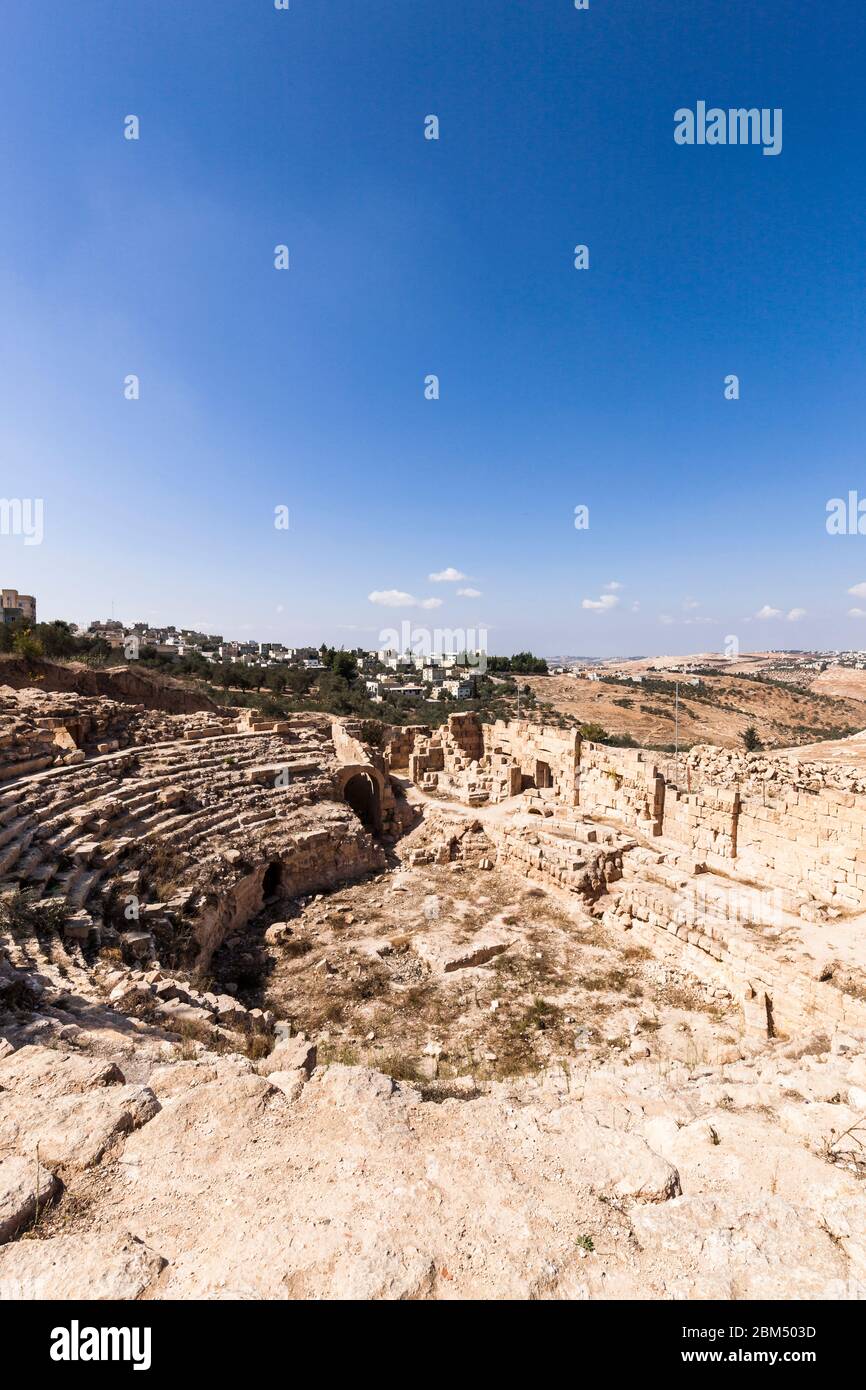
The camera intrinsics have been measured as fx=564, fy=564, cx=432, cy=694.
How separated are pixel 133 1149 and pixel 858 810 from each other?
12303 mm

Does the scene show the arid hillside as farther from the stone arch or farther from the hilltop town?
the stone arch

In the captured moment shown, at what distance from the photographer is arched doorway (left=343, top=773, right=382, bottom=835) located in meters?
19.5

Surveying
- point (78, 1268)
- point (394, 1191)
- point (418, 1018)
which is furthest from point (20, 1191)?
point (418, 1018)

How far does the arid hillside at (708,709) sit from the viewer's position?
45.7 metres

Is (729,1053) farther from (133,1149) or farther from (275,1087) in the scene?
(133,1149)

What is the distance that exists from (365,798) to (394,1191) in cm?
1735

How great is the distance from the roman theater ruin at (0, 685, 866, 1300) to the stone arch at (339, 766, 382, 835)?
5.8 inches

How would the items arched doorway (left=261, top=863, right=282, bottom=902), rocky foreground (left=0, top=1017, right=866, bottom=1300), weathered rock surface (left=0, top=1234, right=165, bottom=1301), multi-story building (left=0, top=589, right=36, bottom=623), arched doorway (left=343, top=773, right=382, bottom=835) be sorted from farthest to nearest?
multi-story building (left=0, top=589, right=36, bottom=623)
arched doorway (left=343, top=773, right=382, bottom=835)
arched doorway (left=261, top=863, right=282, bottom=902)
rocky foreground (left=0, top=1017, right=866, bottom=1300)
weathered rock surface (left=0, top=1234, right=165, bottom=1301)

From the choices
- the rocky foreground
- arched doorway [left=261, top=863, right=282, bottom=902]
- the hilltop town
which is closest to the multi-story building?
the hilltop town

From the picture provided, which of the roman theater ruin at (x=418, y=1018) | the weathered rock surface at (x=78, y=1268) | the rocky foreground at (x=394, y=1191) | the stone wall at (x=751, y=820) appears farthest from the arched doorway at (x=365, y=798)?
the weathered rock surface at (x=78, y=1268)

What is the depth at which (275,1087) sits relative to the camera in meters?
4.01

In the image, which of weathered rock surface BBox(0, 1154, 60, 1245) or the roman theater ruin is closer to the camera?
weathered rock surface BBox(0, 1154, 60, 1245)
